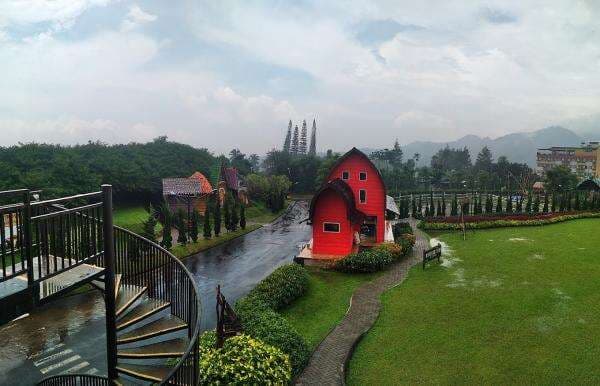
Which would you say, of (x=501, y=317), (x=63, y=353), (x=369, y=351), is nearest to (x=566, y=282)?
(x=501, y=317)

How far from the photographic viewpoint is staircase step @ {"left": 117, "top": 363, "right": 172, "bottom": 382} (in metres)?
6.58

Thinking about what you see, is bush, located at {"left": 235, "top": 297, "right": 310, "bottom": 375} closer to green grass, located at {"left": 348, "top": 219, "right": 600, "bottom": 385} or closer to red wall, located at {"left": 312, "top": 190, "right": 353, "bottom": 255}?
green grass, located at {"left": 348, "top": 219, "right": 600, "bottom": 385}

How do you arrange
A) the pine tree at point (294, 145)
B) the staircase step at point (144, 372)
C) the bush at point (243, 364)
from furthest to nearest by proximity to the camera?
the pine tree at point (294, 145) < the bush at point (243, 364) < the staircase step at point (144, 372)

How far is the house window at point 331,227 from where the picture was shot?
2188 cm

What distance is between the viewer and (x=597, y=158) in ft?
289

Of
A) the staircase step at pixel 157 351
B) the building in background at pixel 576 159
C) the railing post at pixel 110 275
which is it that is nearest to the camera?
the railing post at pixel 110 275

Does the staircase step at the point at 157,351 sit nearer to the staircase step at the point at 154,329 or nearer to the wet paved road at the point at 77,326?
the staircase step at the point at 154,329

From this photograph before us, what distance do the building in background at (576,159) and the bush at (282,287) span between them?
3396 inches

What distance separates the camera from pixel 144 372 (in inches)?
262

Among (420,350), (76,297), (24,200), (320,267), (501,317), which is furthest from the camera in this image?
(320,267)

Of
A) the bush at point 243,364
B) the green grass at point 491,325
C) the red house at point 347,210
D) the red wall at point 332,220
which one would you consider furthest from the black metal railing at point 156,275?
the red wall at point 332,220

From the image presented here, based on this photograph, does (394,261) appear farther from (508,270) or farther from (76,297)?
(76,297)

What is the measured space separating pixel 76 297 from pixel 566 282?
61.3ft

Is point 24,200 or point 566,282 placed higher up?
point 24,200
